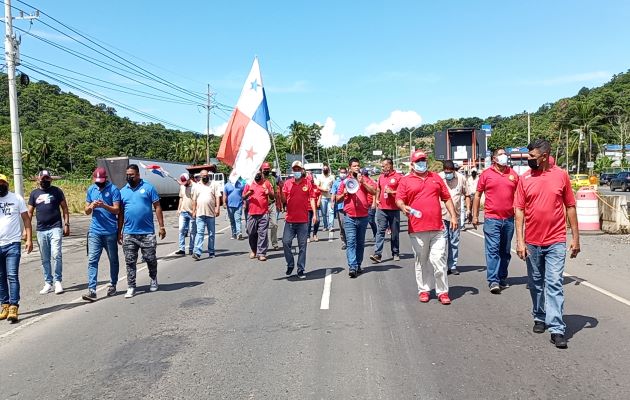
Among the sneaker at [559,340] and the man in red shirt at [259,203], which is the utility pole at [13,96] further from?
the sneaker at [559,340]

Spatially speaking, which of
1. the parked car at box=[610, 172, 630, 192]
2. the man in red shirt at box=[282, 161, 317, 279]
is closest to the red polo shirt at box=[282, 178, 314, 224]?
the man in red shirt at box=[282, 161, 317, 279]

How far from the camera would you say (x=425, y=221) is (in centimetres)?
671

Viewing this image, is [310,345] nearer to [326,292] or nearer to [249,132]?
[326,292]

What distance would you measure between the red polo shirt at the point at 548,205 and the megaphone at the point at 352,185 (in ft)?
11.1

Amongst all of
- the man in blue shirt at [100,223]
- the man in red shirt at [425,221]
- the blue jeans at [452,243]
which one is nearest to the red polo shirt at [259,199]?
the man in blue shirt at [100,223]

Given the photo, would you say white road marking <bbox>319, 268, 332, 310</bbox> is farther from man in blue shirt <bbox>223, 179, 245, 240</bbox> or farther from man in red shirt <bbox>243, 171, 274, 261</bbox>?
man in blue shirt <bbox>223, 179, 245, 240</bbox>

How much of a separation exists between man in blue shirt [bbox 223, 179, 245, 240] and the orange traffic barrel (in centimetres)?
919

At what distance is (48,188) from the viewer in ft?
26.3

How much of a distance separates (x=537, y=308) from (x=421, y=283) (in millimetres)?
1691

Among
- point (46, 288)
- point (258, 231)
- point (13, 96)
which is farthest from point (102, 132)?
point (46, 288)

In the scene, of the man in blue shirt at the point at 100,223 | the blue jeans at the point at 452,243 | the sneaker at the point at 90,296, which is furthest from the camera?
the blue jeans at the point at 452,243

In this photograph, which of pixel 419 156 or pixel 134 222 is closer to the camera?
pixel 419 156

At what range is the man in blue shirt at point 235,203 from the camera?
13672 millimetres

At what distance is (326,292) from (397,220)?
10.9 feet
